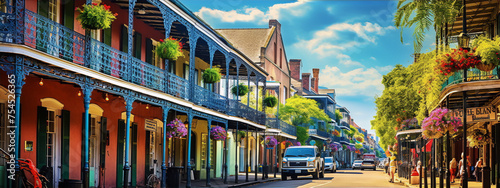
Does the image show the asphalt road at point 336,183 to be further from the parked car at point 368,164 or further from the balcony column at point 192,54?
the parked car at point 368,164

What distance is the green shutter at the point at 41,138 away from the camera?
15883mm

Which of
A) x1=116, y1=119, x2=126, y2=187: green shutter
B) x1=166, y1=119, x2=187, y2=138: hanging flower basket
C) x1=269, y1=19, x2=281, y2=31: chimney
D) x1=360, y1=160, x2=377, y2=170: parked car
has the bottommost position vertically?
x1=360, y1=160, x2=377, y2=170: parked car

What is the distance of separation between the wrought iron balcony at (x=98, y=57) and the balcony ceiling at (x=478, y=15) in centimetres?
956

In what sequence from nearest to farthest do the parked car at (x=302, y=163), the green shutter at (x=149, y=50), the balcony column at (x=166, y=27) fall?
1. the balcony column at (x=166, y=27)
2. the green shutter at (x=149, y=50)
3. the parked car at (x=302, y=163)

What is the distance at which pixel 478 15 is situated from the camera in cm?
2212

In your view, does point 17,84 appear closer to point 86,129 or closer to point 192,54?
point 86,129

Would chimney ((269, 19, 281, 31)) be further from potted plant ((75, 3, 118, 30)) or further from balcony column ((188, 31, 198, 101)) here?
potted plant ((75, 3, 118, 30))

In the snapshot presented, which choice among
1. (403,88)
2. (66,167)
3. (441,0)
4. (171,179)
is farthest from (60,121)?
(403,88)

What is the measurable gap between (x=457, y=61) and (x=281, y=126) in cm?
A: 3182

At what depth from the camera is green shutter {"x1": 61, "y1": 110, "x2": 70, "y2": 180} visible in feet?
56.9

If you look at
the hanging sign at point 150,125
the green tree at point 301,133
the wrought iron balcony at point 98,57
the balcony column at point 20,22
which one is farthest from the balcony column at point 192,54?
the green tree at point 301,133

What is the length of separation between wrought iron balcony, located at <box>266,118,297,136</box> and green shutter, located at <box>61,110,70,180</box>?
918 inches

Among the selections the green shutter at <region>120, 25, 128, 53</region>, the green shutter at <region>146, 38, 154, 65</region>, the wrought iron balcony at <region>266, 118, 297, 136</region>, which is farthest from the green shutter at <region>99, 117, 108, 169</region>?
the wrought iron balcony at <region>266, 118, 297, 136</region>

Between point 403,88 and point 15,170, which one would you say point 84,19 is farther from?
point 403,88
